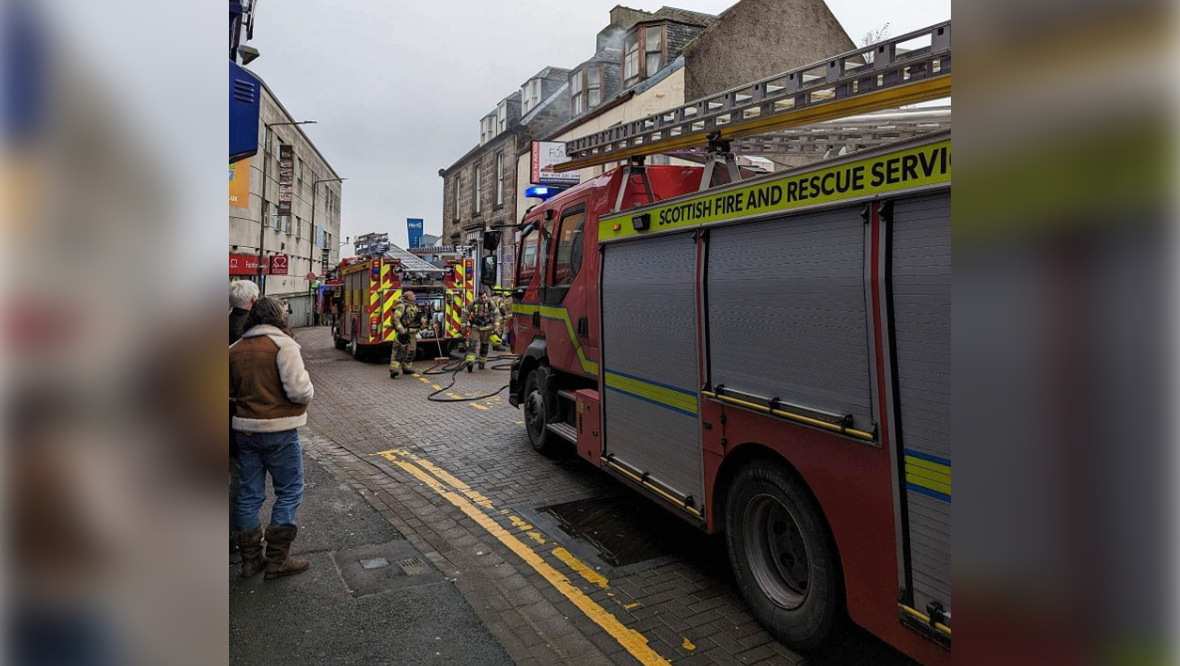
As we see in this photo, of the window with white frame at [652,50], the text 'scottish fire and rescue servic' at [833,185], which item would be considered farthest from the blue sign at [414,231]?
the text 'scottish fire and rescue servic' at [833,185]

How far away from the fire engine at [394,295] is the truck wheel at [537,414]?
8847 mm

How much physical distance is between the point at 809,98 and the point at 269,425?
4.02 m

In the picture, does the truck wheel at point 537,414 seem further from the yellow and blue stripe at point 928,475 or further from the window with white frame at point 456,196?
the window with white frame at point 456,196

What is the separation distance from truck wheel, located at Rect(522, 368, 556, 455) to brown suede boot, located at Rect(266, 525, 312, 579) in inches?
124

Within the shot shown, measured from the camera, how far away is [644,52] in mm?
21141

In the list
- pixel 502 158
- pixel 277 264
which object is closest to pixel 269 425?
pixel 277 264

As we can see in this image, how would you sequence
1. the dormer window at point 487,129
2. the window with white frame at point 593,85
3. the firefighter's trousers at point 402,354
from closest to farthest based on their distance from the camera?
the firefighter's trousers at point 402,354 → the window with white frame at point 593,85 → the dormer window at point 487,129

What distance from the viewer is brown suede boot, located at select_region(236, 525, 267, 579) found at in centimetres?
441

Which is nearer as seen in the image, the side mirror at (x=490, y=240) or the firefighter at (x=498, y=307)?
the side mirror at (x=490, y=240)

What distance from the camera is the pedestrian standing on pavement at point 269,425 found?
4.25 metres

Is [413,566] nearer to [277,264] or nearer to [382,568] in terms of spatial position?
[382,568]
